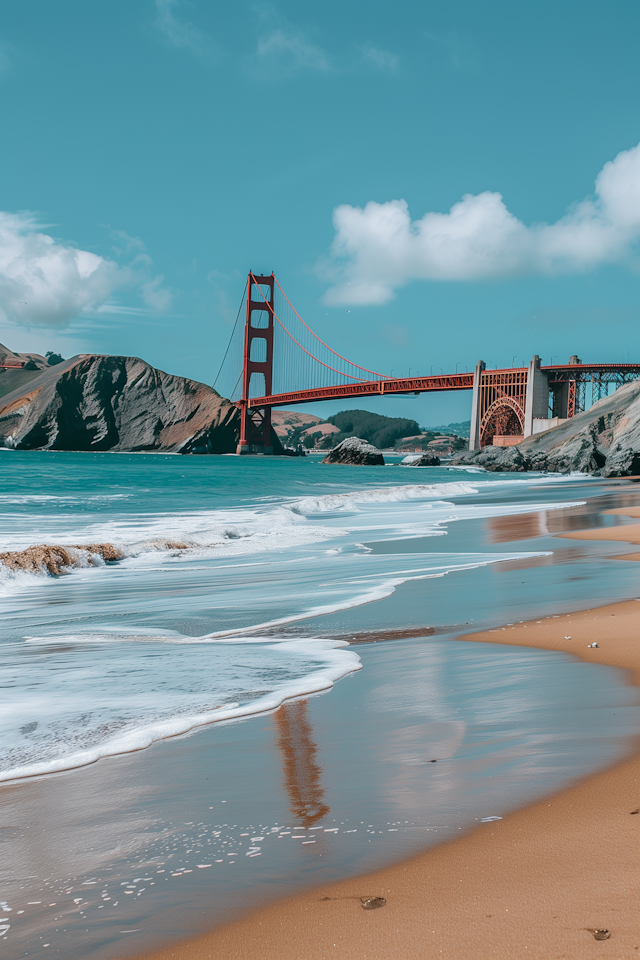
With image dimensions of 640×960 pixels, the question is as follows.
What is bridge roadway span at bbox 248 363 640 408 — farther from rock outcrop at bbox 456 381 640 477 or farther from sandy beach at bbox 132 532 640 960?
sandy beach at bbox 132 532 640 960

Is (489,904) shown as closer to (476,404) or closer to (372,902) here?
(372,902)

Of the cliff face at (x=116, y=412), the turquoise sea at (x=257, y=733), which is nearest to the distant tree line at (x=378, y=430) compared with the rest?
the cliff face at (x=116, y=412)

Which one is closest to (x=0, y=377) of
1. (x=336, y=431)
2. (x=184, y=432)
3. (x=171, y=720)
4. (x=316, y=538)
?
(x=184, y=432)

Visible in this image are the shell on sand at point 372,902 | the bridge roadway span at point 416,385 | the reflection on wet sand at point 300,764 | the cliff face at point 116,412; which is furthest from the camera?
the cliff face at point 116,412

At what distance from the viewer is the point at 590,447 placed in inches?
Answer: 1785

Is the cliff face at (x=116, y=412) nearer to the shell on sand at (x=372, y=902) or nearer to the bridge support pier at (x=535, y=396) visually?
the bridge support pier at (x=535, y=396)

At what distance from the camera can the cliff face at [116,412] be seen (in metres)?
91.7

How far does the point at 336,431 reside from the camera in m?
166

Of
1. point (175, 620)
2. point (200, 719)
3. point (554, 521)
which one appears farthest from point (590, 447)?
point (200, 719)

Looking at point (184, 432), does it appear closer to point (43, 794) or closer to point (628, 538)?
point (628, 538)

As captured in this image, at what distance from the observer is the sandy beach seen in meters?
1.27

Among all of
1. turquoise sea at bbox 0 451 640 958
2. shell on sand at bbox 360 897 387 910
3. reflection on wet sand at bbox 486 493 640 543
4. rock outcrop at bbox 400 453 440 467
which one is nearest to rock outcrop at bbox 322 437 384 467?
rock outcrop at bbox 400 453 440 467

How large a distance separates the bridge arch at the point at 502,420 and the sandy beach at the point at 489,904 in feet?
222

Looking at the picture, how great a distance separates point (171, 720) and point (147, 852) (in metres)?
1.12
